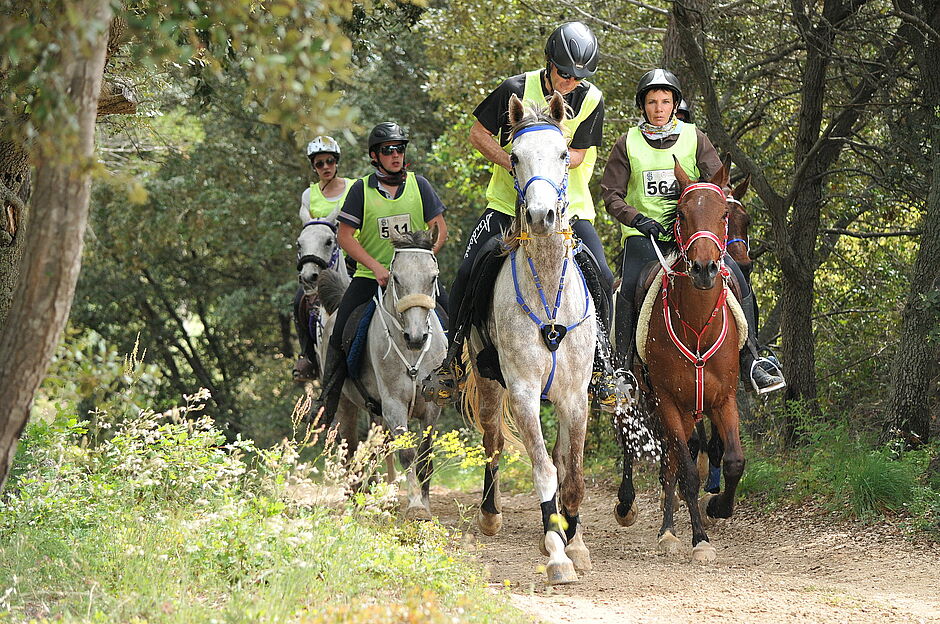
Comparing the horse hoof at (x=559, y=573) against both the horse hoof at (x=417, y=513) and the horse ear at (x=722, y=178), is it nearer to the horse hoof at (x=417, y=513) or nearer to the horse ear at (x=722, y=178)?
the horse hoof at (x=417, y=513)

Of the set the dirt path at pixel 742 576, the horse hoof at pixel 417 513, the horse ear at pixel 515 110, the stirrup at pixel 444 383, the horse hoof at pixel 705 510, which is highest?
A: the horse ear at pixel 515 110

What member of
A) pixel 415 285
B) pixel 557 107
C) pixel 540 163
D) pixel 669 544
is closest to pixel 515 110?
pixel 557 107

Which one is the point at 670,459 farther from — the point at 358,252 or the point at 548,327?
the point at 358,252

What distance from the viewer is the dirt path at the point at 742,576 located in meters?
5.72

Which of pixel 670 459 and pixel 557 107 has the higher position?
pixel 557 107

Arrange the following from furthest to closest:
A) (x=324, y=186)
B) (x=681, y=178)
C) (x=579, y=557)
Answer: (x=324, y=186), (x=681, y=178), (x=579, y=557)

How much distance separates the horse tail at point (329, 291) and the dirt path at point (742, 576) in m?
2.41

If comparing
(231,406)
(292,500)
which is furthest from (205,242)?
(292,500)

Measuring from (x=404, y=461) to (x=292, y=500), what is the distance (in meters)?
3.34

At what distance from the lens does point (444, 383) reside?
8.08 m

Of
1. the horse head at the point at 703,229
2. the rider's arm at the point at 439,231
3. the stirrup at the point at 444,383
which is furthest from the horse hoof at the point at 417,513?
the horse head at the point at 703,229

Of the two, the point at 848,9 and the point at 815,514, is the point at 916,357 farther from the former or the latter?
the point at 848,9

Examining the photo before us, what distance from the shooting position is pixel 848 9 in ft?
37.2

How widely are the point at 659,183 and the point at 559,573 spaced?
3469 mm
